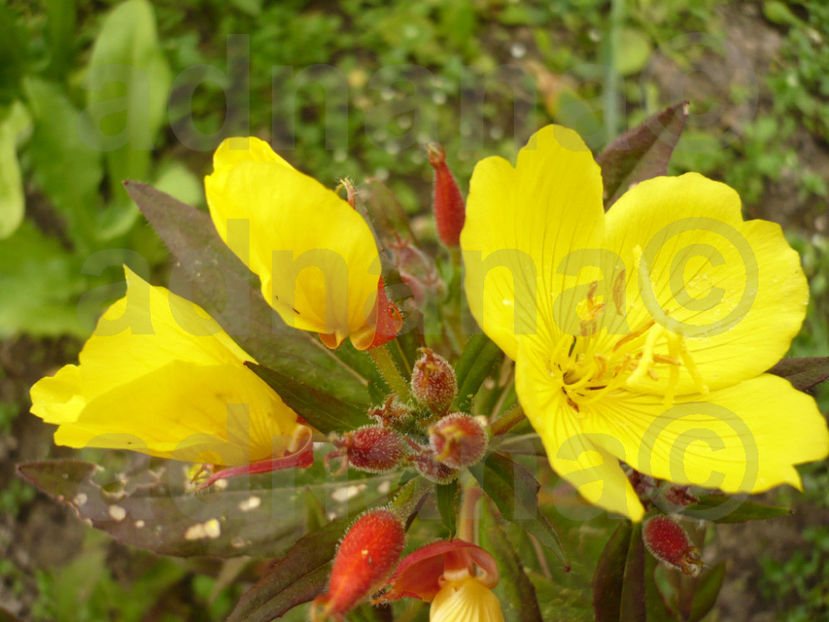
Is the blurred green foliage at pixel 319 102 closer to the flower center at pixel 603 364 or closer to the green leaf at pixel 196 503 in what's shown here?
the green leaf at pixel 196 503

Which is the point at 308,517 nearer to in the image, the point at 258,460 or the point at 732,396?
the point at 258,460

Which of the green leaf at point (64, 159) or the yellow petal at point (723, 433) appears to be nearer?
the yellow petal at point (723, 433)

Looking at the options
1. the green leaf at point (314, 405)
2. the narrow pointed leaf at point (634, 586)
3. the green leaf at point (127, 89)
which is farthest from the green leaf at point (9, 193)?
the narrow pointed leaf at point (634, 586)

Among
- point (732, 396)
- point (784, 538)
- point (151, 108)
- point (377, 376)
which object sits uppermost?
point (732, 396)

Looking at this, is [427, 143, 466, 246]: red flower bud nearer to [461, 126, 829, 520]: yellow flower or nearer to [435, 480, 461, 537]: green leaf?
[461, 126, 829, 520]: yellow flower

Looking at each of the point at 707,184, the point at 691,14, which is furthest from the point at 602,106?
the point at 707,184

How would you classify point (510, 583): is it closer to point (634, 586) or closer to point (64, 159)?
point (634, 586)

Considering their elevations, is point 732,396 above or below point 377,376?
above

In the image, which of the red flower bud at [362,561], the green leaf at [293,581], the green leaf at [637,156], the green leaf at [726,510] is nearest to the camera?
the red flower bud at [362,561]

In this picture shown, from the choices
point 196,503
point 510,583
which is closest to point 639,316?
point 510,583
